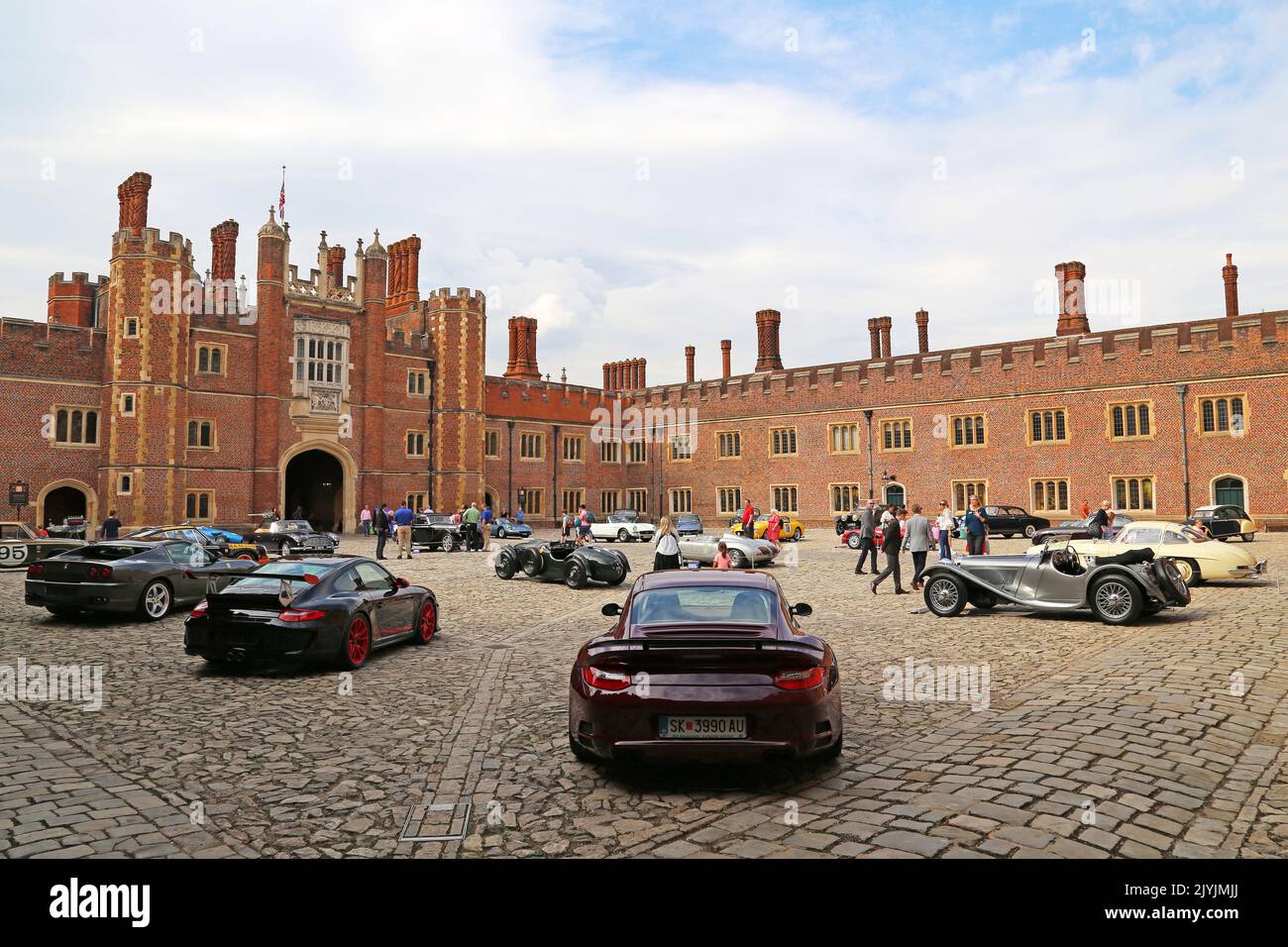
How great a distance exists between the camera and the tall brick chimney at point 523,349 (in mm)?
57188

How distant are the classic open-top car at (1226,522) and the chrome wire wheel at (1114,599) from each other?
17.3 meters

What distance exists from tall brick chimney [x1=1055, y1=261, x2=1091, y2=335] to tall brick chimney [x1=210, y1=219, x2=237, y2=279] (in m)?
42.0

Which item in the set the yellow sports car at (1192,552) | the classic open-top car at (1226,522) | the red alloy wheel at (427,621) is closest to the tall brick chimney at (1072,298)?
the classic open-top car at (1226,522)

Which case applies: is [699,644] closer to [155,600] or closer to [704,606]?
[704,606]

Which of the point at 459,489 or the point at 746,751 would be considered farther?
the point at 459,489

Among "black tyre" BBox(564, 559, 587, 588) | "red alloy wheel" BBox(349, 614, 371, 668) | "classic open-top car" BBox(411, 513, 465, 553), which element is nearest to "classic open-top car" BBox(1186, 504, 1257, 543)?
"black tyre" BBox(564, 559, 587, 588)

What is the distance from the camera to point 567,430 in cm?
5431

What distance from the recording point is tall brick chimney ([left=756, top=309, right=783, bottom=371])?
5509 centimetres

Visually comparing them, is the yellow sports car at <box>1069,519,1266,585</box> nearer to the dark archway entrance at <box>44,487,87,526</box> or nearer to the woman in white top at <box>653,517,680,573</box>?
Answer: the woman in white top at <box>653,517,680,573</box>

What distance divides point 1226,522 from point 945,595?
20.8 m

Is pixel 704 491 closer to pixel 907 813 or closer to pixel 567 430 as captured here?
pixel 567 430

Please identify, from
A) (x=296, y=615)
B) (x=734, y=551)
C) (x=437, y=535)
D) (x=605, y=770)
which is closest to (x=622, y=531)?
(x=437, y=535)
